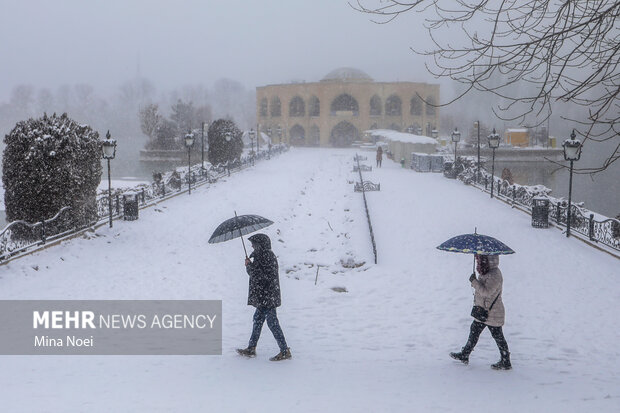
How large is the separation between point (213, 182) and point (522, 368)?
2252cm

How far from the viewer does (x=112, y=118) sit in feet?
469

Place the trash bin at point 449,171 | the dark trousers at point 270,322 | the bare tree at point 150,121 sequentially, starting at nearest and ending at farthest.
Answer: the dark trousers at point 270,322 < the trash bin at point 449,171 < the bare tree at point 150,121

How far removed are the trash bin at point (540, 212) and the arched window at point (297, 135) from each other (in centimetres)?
6354

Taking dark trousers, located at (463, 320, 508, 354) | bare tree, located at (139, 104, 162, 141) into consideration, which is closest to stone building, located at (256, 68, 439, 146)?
bare tree, located at (139, 104, 162, 141)

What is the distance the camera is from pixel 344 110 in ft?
246

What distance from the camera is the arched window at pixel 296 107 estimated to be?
7744 cm

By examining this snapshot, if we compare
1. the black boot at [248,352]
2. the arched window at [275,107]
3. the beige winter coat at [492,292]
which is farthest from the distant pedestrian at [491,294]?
the arched window at [275,107]

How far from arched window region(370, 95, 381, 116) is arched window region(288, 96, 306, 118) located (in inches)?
379

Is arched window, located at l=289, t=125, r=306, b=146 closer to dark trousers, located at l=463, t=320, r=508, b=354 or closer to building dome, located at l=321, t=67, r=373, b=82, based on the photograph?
building dome, located at l=321, t=67, r=373, b=82

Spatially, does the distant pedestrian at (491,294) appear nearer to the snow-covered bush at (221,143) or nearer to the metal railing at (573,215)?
the metal railing at (573,215)

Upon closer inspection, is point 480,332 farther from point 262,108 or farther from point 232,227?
point 262,108

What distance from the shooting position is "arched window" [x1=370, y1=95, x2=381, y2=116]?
74.2 m

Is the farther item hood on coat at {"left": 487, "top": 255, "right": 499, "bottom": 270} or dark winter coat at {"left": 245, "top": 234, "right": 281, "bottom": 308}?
dark winter coat at {"left": 245, "top": 234, "right": 281, "bottom": 308}

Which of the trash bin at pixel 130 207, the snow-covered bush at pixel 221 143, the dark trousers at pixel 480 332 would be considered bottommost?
the dark trousers at pixel 480 332
